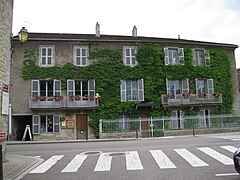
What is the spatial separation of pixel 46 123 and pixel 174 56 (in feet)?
45.6

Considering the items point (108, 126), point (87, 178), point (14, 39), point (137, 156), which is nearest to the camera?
point (87, 178)

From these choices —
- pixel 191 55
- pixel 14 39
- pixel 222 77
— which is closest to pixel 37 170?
pixel 14 39

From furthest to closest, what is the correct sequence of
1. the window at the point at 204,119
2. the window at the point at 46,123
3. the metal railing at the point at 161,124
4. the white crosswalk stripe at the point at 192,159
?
1. the window at the point at 204,119
2. the window at the point at 46,123
3. the metal railing at the point at 161,124
4. the white crosswalk stripe at the point at 192,159

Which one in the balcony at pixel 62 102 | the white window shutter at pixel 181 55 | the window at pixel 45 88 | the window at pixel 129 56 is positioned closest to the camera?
the balcony at pixel 62 102

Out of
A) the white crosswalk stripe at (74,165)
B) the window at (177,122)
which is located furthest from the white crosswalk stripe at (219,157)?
the window at (177,122)

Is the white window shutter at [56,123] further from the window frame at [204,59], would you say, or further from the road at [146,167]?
the window frame at [204,59]

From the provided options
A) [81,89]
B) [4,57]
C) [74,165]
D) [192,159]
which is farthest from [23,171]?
[81,89]

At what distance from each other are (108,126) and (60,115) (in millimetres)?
4581

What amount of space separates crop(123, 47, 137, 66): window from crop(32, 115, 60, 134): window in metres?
8.24

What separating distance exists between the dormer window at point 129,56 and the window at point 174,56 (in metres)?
3.24

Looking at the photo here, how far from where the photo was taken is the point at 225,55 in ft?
95.5

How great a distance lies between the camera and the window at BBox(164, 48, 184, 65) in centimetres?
2714

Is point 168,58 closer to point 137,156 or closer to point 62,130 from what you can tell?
point 62,130

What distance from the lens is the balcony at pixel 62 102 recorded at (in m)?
24.0
